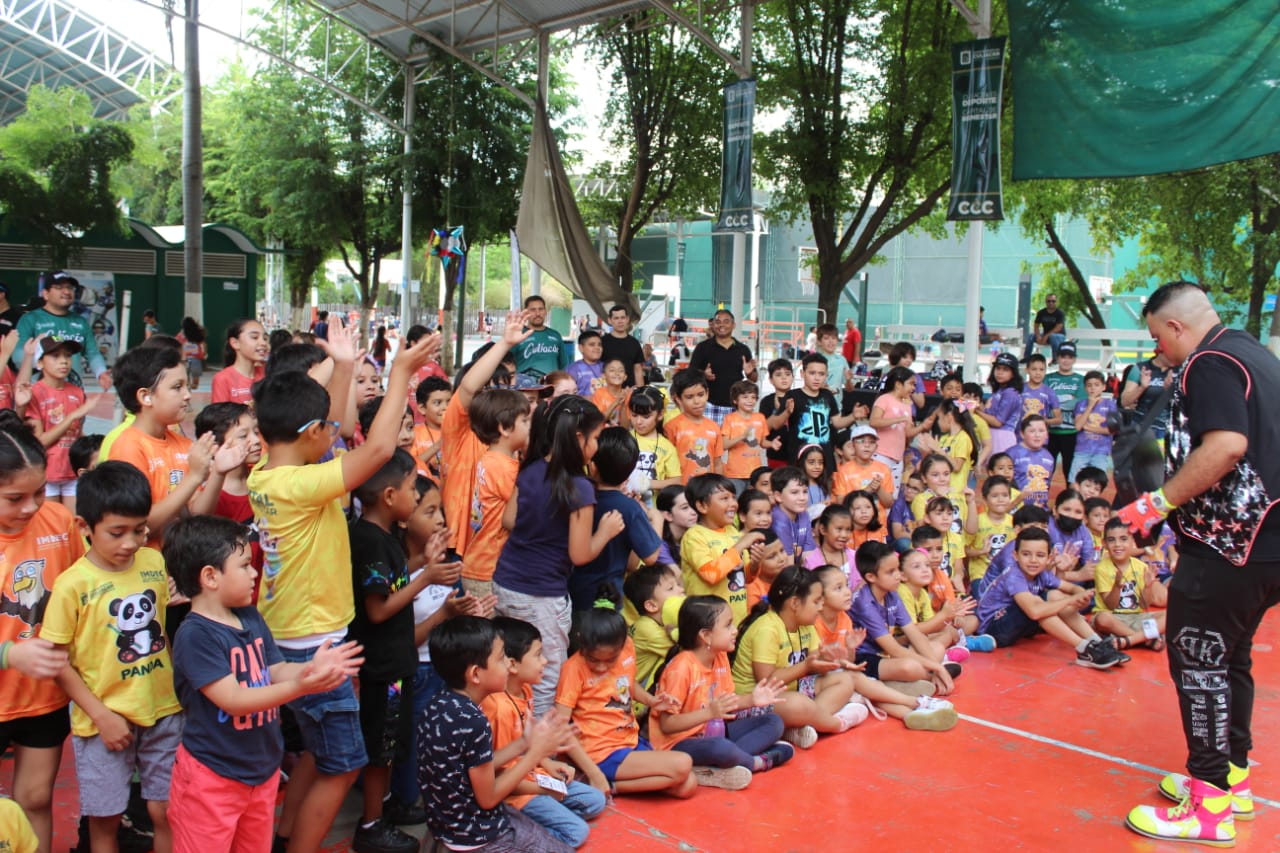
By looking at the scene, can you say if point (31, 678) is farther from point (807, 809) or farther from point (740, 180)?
point (740, 180)

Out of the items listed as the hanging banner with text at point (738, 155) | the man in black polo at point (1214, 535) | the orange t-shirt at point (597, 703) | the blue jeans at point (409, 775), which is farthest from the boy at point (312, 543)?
the hanging banner with text at point (738, 155)

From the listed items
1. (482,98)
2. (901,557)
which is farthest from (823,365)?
(482,98)

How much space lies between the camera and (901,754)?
482cm

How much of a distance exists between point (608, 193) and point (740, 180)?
788 cm

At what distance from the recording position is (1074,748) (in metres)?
4.95

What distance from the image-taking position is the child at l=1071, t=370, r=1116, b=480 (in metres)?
9.59

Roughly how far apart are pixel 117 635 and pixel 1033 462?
24.3 ft

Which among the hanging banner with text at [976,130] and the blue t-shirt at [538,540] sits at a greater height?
the hanging banner with text at [976,130]

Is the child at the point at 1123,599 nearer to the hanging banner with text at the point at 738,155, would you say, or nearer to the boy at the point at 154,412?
the boy at the point at 154,412

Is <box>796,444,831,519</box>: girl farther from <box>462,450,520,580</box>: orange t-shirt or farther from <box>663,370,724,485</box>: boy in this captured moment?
<box>462,450,520,580</box>: orange t-shirt

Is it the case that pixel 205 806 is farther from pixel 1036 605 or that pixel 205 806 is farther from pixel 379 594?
pixel 1036 605

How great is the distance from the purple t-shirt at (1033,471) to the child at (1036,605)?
1824mm

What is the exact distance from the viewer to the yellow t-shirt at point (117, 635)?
3.02 m

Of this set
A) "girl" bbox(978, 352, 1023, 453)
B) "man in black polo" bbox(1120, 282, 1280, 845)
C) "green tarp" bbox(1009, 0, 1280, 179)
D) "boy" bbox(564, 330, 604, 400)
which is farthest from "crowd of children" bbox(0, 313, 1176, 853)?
"green tarp" bbox(1009, 0, 1280, 179)
